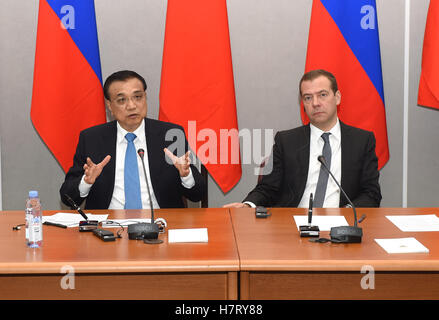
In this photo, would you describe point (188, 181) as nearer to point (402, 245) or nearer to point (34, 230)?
point (34, 230)

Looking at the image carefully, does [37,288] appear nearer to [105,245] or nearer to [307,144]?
[105,245]

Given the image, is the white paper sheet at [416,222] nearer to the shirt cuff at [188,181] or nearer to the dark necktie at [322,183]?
the dark necktie at [322,183]

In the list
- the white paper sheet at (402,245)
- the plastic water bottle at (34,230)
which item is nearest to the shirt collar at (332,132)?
the white paper sheet at (402,245)

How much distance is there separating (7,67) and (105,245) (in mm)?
2376

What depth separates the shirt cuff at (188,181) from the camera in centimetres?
289

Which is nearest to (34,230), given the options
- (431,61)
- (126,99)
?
(126,99)

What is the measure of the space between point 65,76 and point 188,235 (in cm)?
195

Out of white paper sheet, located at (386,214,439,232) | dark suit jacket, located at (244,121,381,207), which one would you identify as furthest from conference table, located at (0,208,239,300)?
dark suit jacket, located at (244,121,381,207)

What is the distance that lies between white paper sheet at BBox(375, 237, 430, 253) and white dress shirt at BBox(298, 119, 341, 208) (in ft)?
3.32

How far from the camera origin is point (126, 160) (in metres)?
2.99

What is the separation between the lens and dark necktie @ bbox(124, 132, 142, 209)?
296 centimetres

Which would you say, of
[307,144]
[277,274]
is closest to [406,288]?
[277,274]

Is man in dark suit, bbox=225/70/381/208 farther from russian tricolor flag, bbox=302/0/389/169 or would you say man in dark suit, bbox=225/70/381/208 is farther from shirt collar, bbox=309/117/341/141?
russian tricolor flag, bbox=302/0/389/169

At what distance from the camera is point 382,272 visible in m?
1.75
